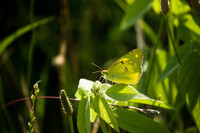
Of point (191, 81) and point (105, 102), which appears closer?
point (105, 102)

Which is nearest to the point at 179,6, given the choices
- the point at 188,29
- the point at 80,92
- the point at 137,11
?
the point at 188,29

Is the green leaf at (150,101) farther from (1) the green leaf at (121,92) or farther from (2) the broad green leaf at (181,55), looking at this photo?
(2) the broad green leaf at (181,55)

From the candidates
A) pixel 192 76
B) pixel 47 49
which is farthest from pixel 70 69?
pixel 192 76

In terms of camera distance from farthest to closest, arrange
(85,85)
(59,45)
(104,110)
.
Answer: (59,45)
(85,85)
(104,110)

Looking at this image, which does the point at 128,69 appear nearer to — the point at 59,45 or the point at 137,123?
the point at 137,123

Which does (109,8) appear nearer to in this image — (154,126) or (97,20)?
(97,20)

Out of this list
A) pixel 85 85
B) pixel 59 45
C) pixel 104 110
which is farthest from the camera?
pixel 59 45

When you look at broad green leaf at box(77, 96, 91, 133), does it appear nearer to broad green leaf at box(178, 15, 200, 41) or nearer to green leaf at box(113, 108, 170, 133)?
green leaf at box(113, 108, 170, 133)
